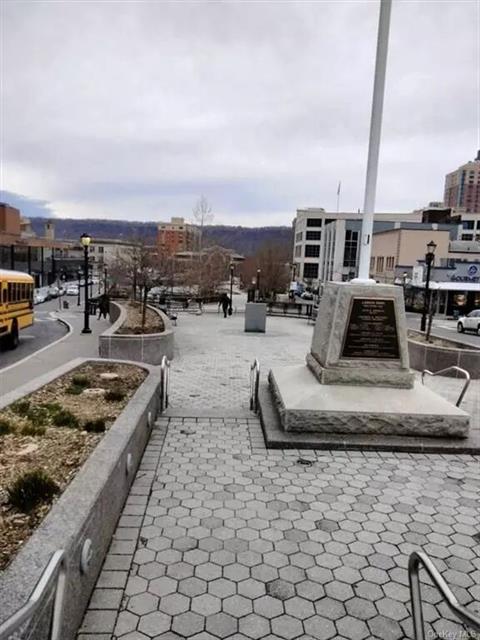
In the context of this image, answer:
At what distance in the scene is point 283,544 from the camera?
4.55m

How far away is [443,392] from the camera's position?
464 inches

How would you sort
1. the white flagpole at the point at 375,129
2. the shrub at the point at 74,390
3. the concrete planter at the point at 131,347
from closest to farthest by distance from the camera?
the shrub at the point at 74,390 < the white flagpole at the point at 375,129 < the concrete planter at the point at 131,347

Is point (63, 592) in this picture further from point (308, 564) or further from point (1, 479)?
point (308, 564)

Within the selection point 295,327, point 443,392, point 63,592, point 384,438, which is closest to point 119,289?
point 295,327

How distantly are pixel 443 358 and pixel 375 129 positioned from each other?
304 inches

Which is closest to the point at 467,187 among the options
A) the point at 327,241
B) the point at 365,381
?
the point at 327,241

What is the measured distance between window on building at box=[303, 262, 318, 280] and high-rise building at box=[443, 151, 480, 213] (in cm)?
9328

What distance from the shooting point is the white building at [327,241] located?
76.4m

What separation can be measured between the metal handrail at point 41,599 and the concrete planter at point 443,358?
1265 centimetres

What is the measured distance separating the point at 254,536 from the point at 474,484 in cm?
310

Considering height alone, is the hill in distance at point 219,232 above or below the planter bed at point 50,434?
above

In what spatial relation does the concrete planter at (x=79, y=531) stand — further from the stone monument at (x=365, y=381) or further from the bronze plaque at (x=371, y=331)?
the bronze plaque at (x=371, y=331)

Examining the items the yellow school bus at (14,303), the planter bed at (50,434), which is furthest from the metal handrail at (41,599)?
the yellow school bus at (14,303)

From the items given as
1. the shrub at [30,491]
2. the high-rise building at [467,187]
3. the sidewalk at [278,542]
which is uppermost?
the high-rise building at [467,187]
